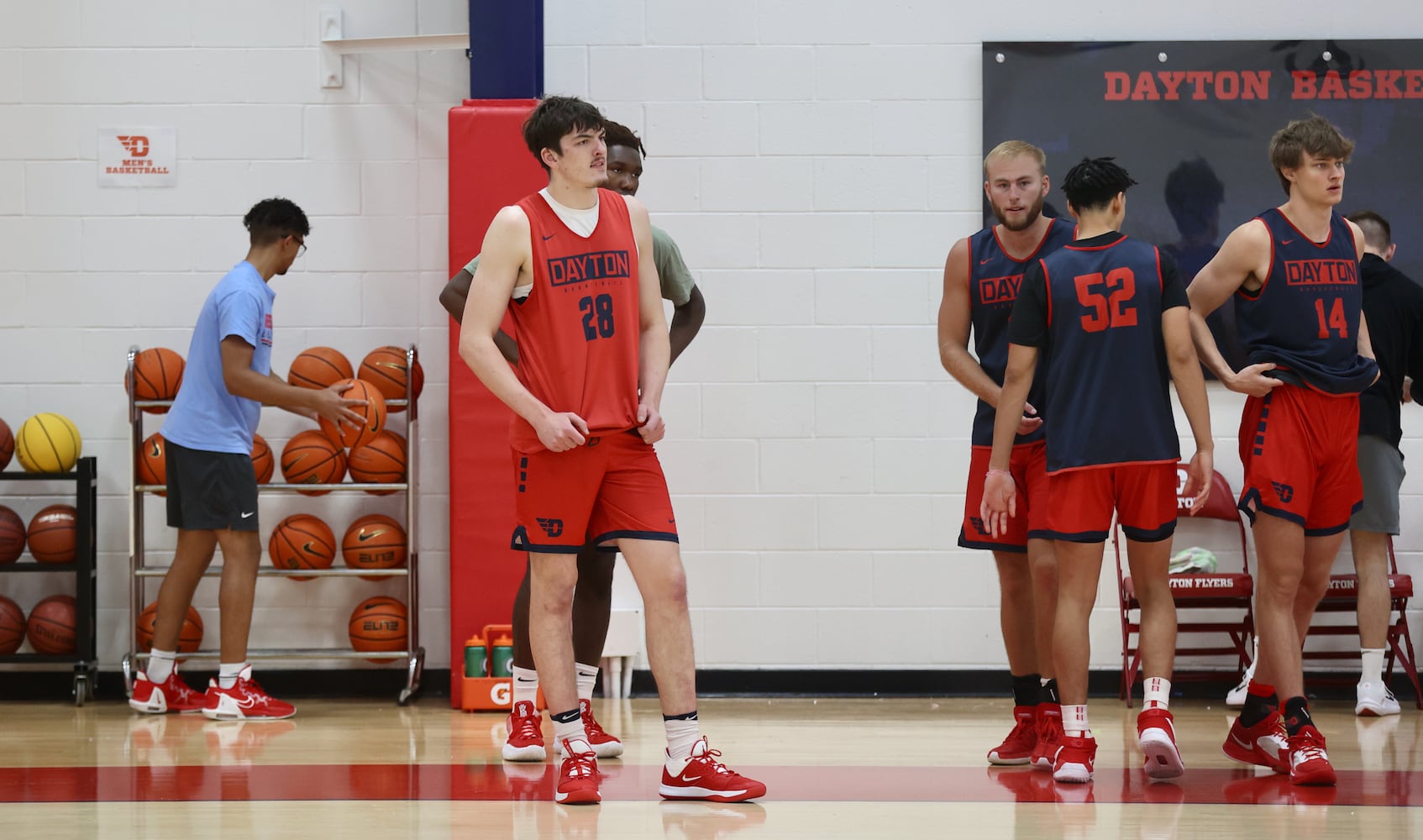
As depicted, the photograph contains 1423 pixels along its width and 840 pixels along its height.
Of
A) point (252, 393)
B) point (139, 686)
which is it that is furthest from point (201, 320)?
point (139, 686)

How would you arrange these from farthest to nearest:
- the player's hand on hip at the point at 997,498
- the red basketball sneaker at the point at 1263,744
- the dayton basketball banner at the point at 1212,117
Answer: the dayton basketball banner at the point at 1212,117 → the red basketball sneaker at the point at 1263,744 → the player's hand on hip at the point at 997,498

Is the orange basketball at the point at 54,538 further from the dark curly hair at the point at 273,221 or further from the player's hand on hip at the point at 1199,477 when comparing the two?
the player's hand on hip at the point at 1199,477

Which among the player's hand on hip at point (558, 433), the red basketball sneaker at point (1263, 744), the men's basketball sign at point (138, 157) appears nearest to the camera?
the player's hand on hip at point (558, 433)

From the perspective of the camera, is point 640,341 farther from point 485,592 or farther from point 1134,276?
point 485,592

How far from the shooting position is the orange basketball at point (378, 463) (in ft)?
18.2

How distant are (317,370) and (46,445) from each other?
1166 millimetres

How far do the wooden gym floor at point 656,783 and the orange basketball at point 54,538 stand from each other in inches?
26.4

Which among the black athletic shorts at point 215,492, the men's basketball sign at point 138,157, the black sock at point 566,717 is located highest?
the men's basketball sign at point 138,157

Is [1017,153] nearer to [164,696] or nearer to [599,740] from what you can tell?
[599,740]

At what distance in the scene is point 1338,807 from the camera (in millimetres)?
3375

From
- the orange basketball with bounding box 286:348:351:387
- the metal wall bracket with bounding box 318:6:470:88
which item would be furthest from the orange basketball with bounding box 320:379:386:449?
the metal wall bracket with bounding box 318:6:470:88

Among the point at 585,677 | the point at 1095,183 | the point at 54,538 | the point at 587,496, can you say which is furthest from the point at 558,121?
the point at 54,538

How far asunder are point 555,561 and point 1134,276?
1.70m

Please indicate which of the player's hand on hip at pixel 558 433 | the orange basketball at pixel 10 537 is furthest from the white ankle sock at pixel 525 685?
the orange basketball at pixel 10 537
